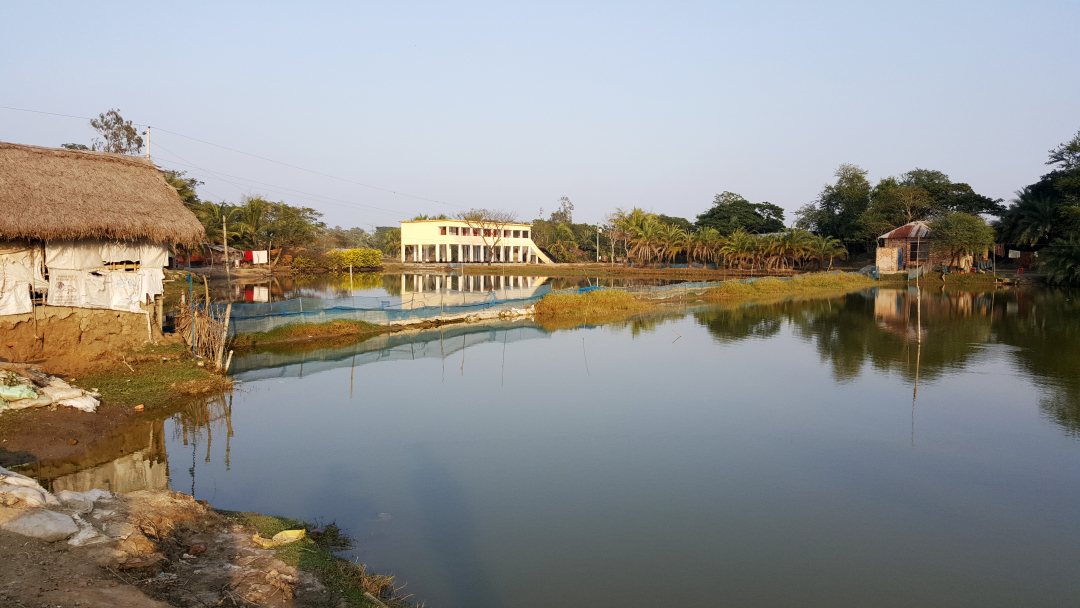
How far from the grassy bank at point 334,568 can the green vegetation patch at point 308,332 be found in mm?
12324

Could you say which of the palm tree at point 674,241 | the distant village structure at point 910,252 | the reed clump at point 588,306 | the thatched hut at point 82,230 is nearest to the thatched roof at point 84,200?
the thatched hut at point 82,230

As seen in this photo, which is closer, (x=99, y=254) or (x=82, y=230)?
(x=82, y=230)

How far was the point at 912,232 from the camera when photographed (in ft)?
161

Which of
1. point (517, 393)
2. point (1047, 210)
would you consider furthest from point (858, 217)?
point (517, 393)

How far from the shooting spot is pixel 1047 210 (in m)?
43.2

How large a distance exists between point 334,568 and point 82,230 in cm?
1056

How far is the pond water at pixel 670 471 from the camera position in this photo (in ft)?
22.9

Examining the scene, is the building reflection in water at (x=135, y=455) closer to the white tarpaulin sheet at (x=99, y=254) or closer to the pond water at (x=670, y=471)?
the pond water at (x=670, y=471)

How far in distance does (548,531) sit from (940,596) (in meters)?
3.92

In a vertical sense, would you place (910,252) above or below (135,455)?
above

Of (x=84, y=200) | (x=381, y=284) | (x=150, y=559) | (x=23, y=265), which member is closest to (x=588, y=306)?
(x=84, y=200)

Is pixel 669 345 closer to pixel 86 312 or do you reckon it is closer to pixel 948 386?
pixel 948 386

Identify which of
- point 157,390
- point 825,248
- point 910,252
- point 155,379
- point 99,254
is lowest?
point 157,390

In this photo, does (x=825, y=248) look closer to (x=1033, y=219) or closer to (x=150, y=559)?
(x=1033, y=219)
